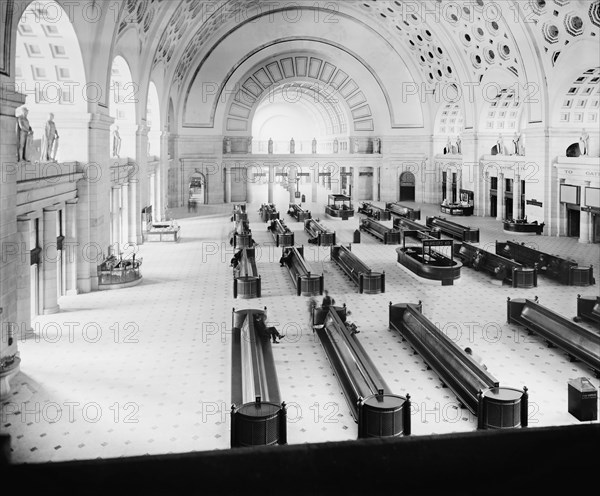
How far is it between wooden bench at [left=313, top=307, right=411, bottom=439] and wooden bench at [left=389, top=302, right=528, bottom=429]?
1.14m

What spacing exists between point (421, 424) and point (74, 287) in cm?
1097

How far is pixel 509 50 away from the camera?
2734 cm

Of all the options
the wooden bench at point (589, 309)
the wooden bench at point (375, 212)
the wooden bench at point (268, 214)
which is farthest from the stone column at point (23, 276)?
the wooden bench at point (375, 212)

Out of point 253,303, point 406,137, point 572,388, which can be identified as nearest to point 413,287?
point 253,303

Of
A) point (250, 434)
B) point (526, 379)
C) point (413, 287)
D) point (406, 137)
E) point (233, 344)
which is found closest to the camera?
point (250, 434)

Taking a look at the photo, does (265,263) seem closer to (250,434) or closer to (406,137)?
(250,434)

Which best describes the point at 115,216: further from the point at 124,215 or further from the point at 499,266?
the point at 499,266

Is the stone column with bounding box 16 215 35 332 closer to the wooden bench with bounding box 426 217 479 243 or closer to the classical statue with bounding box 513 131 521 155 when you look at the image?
the wooden bench with bounding box 426 217 479 243

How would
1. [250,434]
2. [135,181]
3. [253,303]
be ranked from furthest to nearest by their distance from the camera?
[135,181] < [253,303] < [250,434]

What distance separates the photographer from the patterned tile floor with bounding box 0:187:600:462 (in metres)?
8.12

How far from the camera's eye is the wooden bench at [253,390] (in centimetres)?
743

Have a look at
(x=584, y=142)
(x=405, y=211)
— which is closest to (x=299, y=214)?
(x=405, y=211)

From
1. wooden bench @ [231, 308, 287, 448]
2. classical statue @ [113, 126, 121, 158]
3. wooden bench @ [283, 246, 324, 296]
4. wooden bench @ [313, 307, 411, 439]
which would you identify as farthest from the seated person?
classical statue @ [113, 126, 121, 158]

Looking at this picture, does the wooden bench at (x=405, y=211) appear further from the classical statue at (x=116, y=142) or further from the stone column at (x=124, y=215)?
the classical statue at (x=116, y=142)
